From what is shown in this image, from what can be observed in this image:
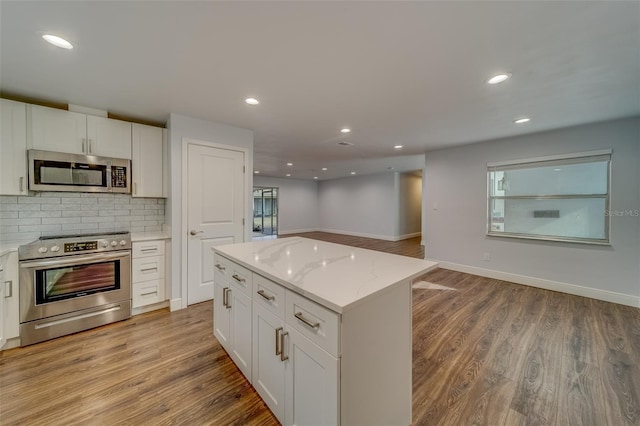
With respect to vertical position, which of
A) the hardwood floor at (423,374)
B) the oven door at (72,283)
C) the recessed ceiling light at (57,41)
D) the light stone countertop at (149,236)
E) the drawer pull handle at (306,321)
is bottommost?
the hardwood floor at (423,374)

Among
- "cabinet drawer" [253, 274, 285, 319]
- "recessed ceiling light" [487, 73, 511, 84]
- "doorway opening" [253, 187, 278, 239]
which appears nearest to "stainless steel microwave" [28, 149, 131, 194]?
"cabinet drawer" [253, 274, 285, 319]

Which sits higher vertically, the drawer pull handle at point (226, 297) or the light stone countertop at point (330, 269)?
the light stone countertop at point (330, 269)

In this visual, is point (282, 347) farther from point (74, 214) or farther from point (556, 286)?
point (556, 286)

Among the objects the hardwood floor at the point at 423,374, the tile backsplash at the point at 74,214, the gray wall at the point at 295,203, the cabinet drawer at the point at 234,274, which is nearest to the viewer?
the hardwood floor at the point at 423,374

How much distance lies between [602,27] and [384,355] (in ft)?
7.73

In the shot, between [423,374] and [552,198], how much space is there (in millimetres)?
3622

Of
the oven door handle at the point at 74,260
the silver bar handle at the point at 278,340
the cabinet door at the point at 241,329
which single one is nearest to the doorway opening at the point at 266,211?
the oven door handle at the point at 74,260

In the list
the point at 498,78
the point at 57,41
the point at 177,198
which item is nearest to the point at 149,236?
the point at 177,198

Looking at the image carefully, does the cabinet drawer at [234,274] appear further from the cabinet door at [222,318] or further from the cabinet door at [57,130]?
the cabinet door at [57,130]

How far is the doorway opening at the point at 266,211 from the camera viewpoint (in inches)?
377

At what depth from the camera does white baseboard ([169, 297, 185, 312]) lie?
9.66 feet

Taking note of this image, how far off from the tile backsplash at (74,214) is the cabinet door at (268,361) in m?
2.59

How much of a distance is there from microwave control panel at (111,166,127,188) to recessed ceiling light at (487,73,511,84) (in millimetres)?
3922

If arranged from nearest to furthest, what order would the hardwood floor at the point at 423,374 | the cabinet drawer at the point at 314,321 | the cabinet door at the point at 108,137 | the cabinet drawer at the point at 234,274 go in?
the cabinet drawer at the point at 314,321, the hardwood floor at the point at 423,374, the cabinet drawer at the point at 234,274, the cabinet door at the point at 108,137
